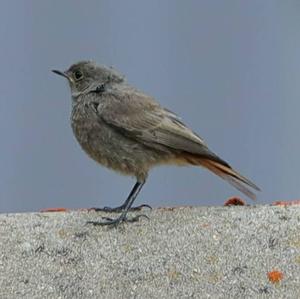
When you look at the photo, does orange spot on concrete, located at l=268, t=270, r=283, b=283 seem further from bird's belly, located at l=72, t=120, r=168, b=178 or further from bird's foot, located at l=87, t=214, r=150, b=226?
bird's belly, located at l=72, t=120, r=168, b=178

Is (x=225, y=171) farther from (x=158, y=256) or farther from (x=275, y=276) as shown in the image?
(x=275, y=276)

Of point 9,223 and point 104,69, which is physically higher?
point 104,69

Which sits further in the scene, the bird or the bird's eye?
the bird's eye

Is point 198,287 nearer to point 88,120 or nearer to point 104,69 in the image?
point 88,120

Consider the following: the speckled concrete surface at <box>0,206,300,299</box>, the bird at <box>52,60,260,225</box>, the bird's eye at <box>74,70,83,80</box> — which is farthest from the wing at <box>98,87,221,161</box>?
the speckled concrete surface at <box>0,206,300,299</box>

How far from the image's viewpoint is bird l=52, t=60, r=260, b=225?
5246mm

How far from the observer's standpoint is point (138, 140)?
209 inches

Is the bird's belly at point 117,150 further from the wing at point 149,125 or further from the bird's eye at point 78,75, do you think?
the bird's eye at point 78,75

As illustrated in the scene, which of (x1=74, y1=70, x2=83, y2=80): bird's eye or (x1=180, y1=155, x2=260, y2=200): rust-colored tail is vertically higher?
(x1=74, y1=70, x2=83, y2=80): bird's eye

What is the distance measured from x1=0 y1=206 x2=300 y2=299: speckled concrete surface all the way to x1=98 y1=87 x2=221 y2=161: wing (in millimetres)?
872

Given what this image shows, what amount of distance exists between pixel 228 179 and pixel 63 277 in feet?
5.75

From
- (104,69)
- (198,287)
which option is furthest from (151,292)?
(104,69)

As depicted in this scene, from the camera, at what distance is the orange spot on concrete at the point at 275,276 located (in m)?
3.69

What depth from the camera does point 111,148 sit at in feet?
17.3
